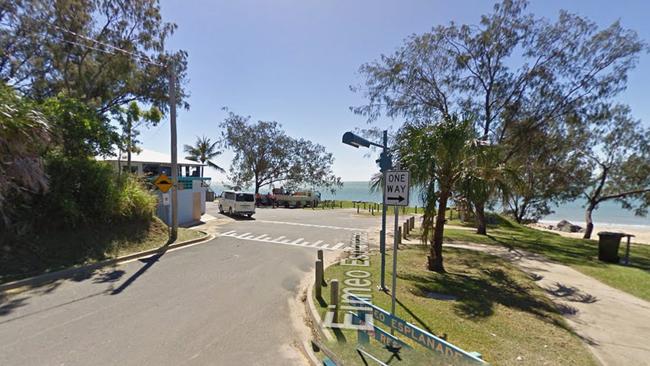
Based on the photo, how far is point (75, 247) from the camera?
889 centimetres

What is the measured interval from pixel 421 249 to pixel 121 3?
18155mm

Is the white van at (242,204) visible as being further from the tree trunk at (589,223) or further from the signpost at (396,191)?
the tree trunk at (589,223)

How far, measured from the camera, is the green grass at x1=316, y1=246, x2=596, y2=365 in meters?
4.50

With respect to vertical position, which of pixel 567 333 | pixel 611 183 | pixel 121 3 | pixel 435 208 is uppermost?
pixel 121 3

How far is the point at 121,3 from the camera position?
14.6 meters

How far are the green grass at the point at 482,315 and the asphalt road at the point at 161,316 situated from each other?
115 centimetres

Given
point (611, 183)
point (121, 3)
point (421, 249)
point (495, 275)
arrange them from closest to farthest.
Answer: point (495, 275) < point (421, 249) < point (121, 3) < point (611, 183)

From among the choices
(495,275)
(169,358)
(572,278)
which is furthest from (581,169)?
(169,358)

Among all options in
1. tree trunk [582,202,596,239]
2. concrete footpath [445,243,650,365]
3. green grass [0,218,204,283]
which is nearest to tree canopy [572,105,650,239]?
tree trunk [582,202,596,239]

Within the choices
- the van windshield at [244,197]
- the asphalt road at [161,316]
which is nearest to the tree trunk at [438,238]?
the asphalt road at [161,316]

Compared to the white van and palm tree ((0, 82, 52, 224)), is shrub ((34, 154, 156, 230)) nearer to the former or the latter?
palm tree ((0, 82, 52, 224))

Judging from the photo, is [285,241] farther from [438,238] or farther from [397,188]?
[397,188]

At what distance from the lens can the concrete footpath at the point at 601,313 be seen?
16.4 ft

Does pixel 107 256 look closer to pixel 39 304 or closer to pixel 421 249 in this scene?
pixel 39 304
